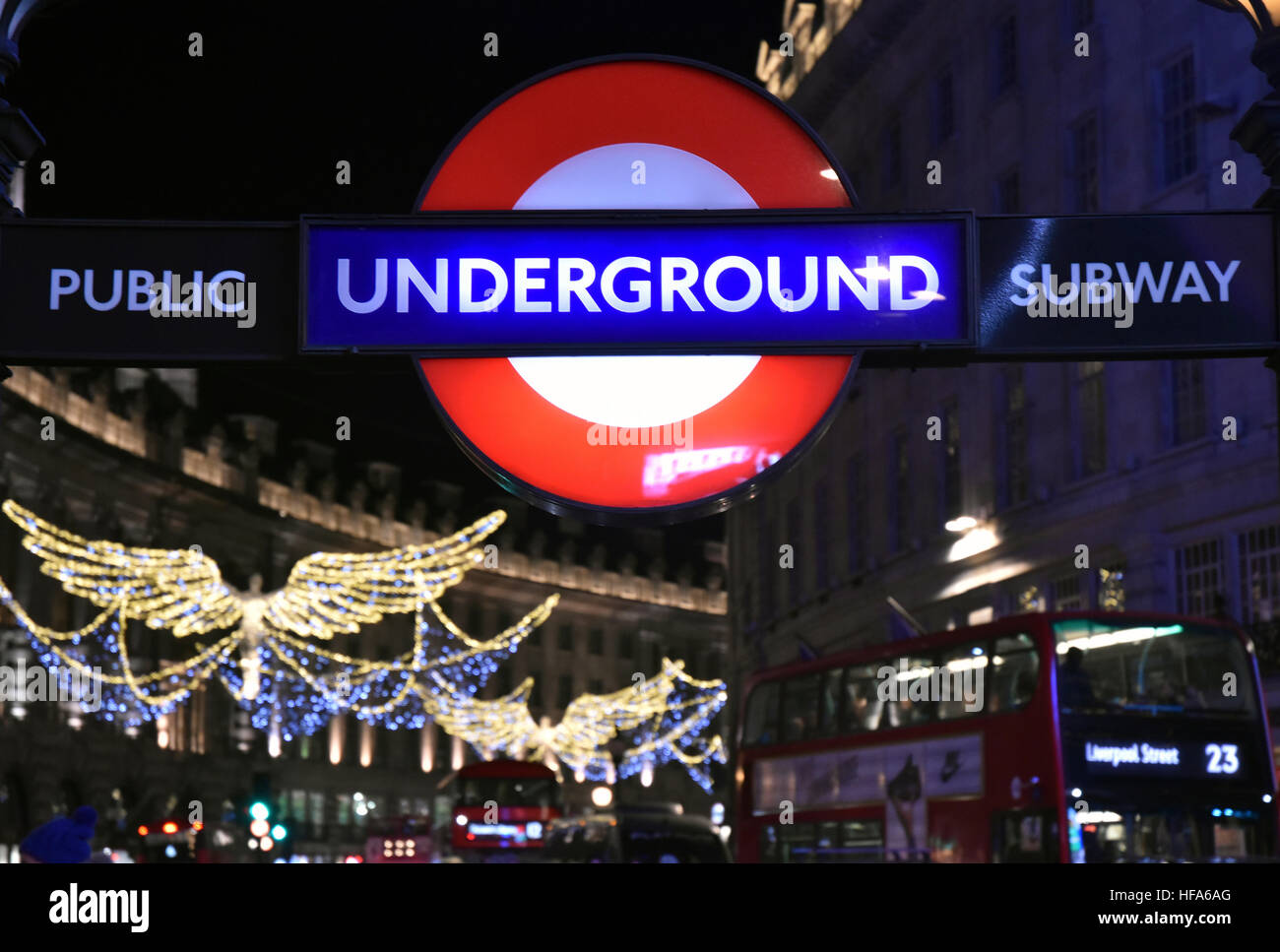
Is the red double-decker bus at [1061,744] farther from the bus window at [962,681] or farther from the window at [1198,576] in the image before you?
the window at [1198,576]

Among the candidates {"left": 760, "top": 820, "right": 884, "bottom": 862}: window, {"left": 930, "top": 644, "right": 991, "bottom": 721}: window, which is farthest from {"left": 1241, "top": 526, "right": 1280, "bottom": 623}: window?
{"left": 930, "top": 644, "right": 991, "bottom": 721}: window

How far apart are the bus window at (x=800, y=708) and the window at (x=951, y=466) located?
18.8m

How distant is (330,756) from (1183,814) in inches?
2316

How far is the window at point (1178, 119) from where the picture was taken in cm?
3059

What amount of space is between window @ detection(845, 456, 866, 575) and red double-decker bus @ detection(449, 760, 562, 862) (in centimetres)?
1003

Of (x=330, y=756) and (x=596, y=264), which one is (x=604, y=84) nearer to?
(x=596, y=264)

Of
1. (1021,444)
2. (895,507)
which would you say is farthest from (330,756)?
(1021,444)

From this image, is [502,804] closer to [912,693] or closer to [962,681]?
[912,693]

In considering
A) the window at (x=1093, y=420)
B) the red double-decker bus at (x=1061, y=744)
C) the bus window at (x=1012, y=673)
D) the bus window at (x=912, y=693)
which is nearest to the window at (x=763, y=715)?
the red double-decker bus at (x=1061, y=744)

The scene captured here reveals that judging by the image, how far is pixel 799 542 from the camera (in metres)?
50.6

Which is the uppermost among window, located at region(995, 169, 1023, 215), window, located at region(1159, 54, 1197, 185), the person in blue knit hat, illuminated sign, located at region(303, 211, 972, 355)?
window, located at region(995, 169, 1023, 215)

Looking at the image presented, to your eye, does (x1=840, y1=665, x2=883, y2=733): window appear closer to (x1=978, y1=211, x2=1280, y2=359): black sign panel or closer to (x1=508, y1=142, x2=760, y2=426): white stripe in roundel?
(x1=978, y1=211, x2=1280, y2=359): black sign panel

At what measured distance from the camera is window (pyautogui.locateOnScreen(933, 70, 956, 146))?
41.2 meters
